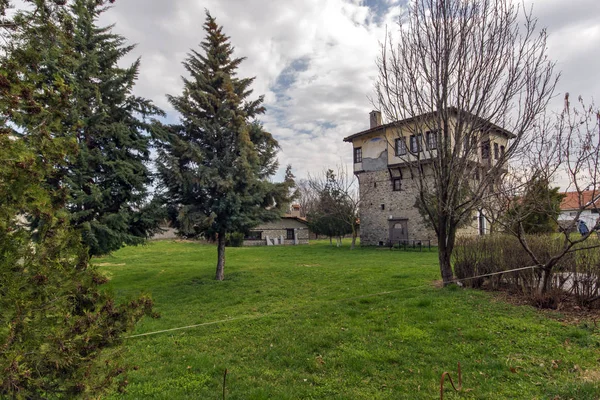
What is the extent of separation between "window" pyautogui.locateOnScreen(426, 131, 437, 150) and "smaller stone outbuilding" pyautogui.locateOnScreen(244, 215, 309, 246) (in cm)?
2441

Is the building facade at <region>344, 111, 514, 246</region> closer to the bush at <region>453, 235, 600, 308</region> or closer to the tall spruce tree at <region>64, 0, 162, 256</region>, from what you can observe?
the bush at <region>453, 235, 600, 308</region>

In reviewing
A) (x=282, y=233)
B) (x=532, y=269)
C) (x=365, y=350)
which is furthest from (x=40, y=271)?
(x=282, y=233)

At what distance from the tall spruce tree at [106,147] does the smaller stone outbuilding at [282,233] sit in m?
22.2

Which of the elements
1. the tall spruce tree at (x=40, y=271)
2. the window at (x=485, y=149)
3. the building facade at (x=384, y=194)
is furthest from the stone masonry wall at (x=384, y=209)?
the tall spruce tree at (x=40, y=271)

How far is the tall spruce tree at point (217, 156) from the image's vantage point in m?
10.4

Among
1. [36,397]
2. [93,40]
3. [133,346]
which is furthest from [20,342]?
[93,40]

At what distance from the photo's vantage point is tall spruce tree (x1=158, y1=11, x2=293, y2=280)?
10352 millimetres

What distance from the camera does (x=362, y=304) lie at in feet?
23.7

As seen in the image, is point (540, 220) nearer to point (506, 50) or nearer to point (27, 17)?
point (506, 50)

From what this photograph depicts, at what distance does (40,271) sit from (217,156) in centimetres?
930

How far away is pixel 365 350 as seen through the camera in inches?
188

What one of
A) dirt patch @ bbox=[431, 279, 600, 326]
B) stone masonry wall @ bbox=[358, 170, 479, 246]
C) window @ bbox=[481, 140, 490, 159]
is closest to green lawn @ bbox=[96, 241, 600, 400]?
dirt patch @ bbox=[431, 279, 600, 326]

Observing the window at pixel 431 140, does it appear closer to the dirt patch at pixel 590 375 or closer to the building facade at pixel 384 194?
the dirt patch at pixel 590 375

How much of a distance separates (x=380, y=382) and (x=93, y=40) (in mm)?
11445
